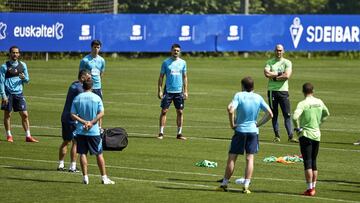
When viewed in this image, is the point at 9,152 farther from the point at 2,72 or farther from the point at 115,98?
the point at 115,98

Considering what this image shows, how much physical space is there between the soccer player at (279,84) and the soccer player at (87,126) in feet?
28.2

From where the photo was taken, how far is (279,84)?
28000 millimetres

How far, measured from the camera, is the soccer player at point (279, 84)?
1087 inches

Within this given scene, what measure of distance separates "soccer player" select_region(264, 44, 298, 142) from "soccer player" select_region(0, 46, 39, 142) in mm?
5729

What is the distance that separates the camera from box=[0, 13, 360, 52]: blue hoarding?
5231 cm

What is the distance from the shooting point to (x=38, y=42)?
52.5m

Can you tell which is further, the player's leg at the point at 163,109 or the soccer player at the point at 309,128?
the player's leg at the point at 163,109

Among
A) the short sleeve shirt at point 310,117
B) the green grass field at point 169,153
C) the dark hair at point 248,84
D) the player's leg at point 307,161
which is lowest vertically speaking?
the green grass field at point 169,153

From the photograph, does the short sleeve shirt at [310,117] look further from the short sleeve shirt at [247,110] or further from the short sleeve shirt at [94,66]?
the short sleeve shirt at [94,66]

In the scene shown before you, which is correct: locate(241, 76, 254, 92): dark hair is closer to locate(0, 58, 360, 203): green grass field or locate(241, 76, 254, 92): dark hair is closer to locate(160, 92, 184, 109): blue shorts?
locate(0, 58, 360, 203): green grass field

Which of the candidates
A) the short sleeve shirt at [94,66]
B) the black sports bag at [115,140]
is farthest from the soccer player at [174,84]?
the black sports bag at [115,140]

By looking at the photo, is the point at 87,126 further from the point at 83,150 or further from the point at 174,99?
the point at 174,99

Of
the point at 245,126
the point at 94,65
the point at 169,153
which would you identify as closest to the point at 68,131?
the point at 169,153

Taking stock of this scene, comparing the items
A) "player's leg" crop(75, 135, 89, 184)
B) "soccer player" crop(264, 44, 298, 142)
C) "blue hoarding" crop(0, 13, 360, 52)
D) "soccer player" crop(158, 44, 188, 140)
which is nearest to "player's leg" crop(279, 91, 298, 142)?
"soccer player" crop(264, 44, 298, 142)
